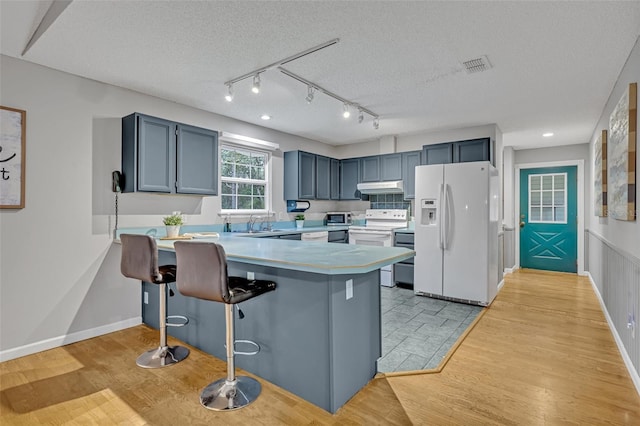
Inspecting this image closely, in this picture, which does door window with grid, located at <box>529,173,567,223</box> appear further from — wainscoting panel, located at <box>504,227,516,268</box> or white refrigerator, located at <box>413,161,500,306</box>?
white refrigerator, located at <box>413,161,500,306</box>

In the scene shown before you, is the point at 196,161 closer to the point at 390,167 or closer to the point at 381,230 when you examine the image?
the point at 381,230

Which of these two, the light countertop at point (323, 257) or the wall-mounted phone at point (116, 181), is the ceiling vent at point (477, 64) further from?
the wall-mounted phone at point (116, 181)

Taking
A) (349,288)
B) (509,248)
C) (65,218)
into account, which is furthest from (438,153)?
(65,218)

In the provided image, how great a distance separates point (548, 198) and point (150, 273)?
6.99 meters

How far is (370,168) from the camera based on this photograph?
5965mm

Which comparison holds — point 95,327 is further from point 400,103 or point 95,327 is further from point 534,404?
point 400,103

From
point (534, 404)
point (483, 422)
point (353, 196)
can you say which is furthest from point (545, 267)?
point (483, 422)

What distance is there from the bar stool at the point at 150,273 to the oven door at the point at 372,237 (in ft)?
10.0

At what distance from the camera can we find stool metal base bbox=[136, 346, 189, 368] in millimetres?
2578

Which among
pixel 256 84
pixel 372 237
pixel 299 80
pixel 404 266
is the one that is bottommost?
pixel 404 266

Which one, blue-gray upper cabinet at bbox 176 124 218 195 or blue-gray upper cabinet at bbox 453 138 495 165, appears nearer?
blue-gray upper cabinet at bbox 176 124 218 195

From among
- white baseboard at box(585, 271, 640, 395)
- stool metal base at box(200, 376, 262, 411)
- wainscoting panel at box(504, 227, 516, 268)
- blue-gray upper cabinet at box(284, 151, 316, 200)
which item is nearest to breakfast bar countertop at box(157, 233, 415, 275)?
stool metal base at box(200, 376, 262, 411)

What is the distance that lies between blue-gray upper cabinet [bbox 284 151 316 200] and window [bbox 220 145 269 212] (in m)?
0.36

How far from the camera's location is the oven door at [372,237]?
16.6ft
